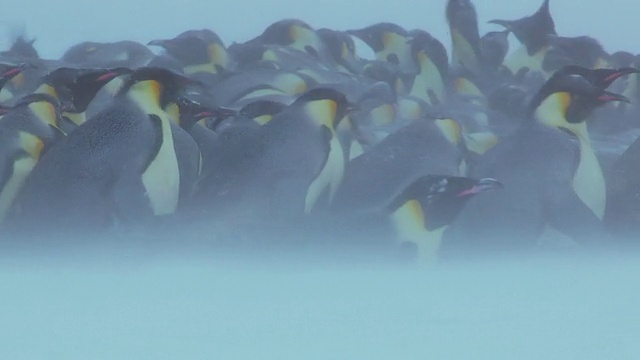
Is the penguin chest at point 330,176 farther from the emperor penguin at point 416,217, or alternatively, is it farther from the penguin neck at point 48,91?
the penguin neck at point 48,91

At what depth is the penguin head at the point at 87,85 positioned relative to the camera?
1.98 metres

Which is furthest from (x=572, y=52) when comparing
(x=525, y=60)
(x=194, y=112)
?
(x=194, y=112)

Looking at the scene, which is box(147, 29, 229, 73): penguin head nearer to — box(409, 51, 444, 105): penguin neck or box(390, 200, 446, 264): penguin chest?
box(409, 51, 444, 105): penguin neck

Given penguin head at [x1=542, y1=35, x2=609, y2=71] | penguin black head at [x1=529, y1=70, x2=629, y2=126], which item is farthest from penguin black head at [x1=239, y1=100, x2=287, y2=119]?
penguin head at [x1=542, y1=35, x2=609, y2=71]

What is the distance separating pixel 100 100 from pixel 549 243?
959 mm

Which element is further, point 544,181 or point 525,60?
point 525,60

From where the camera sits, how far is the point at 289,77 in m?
2.27

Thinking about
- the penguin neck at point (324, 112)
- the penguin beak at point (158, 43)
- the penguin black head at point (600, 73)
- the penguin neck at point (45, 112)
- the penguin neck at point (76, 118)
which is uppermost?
the penguin black head at point (600, 73)

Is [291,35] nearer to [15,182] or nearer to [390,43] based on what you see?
[390,43]

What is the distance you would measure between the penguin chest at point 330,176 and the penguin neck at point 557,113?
444mm

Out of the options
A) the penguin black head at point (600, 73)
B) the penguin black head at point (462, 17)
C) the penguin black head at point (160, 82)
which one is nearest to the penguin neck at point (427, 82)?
the penguin black head at point (462, 17)

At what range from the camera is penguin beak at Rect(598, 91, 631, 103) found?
2.04 metres

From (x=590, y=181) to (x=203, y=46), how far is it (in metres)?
0.92

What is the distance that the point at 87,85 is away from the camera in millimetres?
1998
